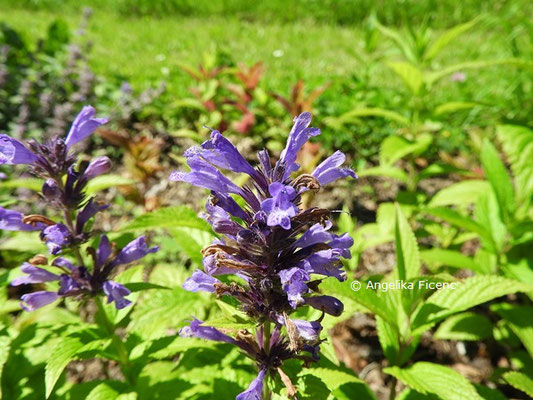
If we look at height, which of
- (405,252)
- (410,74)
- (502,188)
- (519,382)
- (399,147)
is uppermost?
(410,74)

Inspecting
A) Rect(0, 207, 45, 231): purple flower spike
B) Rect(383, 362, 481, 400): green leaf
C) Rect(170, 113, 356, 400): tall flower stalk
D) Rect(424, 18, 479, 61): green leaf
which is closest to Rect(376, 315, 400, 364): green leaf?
Rect(383, 362, 481, 400): green leaf

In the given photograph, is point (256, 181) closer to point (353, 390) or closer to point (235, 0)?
point (353, 390)

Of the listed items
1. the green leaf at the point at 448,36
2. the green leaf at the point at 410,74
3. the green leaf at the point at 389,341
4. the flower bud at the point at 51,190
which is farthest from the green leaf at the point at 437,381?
the green leaf at the point at 448,36

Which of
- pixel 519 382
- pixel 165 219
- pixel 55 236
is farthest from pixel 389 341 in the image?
pixel 55 236

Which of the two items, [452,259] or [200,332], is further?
[452,259]

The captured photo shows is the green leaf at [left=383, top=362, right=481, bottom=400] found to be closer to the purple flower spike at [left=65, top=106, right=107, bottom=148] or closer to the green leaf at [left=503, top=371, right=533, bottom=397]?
the green leaf at [left=503, top=371, right=533, bottom=397]

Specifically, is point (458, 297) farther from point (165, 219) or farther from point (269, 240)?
point (165, 219)

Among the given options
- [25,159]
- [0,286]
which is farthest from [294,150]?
[0,286]
